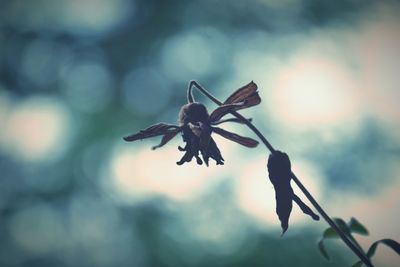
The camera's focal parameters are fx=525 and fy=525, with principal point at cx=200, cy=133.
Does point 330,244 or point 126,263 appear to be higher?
point 126,263

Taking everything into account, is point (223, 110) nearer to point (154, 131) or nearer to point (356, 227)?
point (154, 131)

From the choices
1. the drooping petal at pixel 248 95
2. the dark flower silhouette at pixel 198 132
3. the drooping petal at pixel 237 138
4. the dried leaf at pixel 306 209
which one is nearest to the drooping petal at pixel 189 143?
the dark flower silhouette at pixel 198 132

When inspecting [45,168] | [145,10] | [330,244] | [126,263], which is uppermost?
[145,10]

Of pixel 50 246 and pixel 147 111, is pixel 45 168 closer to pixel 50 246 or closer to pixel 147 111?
pixel 50 246

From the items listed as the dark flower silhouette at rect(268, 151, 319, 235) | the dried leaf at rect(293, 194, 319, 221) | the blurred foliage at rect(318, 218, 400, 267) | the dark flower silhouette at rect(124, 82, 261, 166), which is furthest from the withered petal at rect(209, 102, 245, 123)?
the blurred foliage at rect(318, 218, 400, 267)

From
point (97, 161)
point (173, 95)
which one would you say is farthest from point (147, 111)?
point (97, 161)

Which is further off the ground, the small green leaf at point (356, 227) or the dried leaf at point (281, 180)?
the dried leaf at point (281, 180)

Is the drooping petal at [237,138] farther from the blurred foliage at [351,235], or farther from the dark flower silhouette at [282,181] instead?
the blurred foliage at [351,235]
